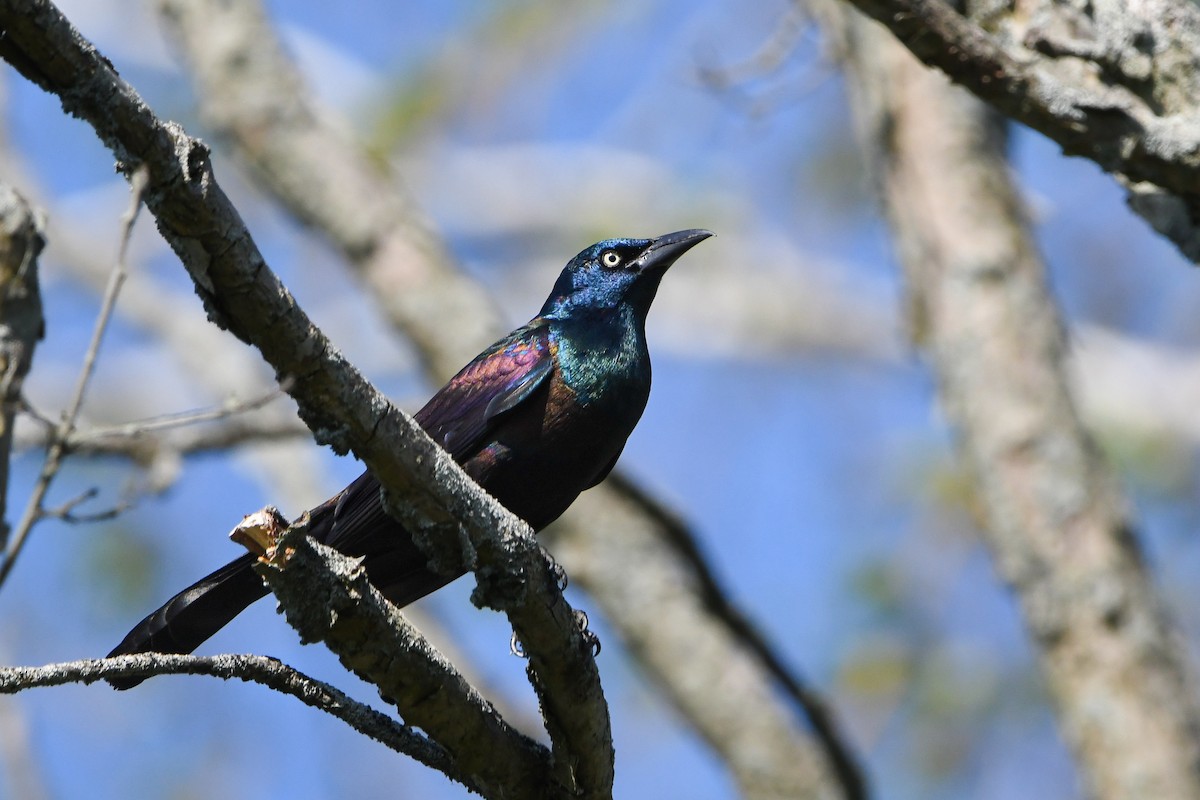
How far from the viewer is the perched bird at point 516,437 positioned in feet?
12.0

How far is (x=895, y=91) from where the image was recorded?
6.89 metres

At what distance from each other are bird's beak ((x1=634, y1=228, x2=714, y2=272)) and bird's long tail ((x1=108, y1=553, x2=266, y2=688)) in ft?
5.98

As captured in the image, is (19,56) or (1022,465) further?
(1022,465)

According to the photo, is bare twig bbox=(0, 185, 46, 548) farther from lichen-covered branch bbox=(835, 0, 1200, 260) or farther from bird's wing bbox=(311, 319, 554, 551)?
lichen-covered branch bbox=(835, 0, 1200, 260)

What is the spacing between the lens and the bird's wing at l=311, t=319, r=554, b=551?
3707mm

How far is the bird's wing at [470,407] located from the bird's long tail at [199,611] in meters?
0.27

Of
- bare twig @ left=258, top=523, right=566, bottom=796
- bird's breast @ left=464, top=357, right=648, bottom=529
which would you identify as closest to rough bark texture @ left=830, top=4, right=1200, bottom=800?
bird's breast @ left=464, top=357, right=648, bottom=529

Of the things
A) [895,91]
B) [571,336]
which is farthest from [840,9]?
[571,336]

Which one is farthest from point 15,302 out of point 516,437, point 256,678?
point 256,678

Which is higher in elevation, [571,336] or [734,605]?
[571,336]

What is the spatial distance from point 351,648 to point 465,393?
1353mm

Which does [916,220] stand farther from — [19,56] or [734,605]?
[19,56]

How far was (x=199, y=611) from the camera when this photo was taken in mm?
3580

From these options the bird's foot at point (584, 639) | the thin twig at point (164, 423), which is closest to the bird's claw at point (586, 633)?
the bird's foot at point (584, 639)
